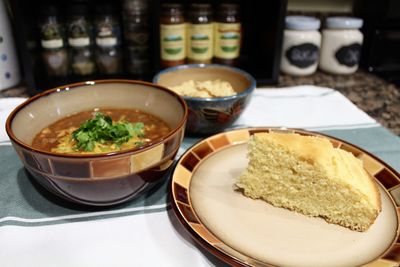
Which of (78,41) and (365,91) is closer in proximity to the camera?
(78,41)

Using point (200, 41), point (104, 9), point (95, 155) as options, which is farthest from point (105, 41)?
point (95, 155)

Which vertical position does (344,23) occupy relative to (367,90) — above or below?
above

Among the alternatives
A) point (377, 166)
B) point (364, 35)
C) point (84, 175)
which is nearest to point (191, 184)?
point (84, 175)

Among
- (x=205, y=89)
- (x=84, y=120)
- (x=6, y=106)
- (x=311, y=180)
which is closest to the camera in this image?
(x=311, y=180)

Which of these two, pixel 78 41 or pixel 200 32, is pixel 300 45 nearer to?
pixel 200 32

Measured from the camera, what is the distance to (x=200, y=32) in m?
1.43

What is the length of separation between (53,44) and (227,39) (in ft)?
2.12

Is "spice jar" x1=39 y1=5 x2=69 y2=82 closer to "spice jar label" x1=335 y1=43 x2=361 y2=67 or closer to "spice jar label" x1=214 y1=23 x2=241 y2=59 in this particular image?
"spice jar label" x1=214 y1=23 x2=241 y2=59

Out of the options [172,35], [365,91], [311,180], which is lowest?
[365,91]

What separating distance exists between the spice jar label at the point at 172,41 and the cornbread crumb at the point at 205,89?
1.07ft

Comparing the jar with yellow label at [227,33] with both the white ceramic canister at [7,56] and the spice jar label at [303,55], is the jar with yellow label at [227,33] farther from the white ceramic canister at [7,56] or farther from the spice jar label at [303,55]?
the white ceramic canister at [7,56]

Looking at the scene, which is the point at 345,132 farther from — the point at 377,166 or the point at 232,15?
the point at 232,15

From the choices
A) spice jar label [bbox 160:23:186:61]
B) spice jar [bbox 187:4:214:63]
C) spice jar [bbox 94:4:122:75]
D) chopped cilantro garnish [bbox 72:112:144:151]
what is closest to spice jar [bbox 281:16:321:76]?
spice jar [bbox 187:4:214:63]

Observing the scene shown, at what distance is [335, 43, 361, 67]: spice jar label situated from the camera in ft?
5.29
